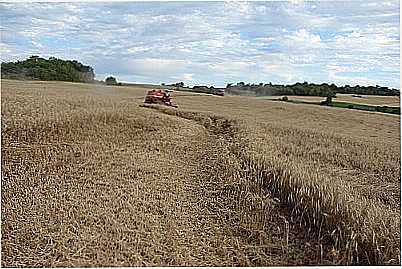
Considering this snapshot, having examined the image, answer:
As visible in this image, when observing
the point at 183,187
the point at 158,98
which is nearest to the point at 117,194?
the point at 183,187

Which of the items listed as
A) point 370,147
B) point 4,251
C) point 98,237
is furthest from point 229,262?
point 370,147

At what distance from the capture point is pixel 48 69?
3.20 m

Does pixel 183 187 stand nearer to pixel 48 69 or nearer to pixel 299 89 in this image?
pixel 299 89

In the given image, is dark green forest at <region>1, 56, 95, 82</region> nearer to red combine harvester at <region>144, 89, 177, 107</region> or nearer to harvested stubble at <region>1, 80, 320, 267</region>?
harvested stubble at <region>1, 80, 320, 267</region>

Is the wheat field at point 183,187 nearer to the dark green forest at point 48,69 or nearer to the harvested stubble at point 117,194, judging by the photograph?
the harvested stubble at point 117,194

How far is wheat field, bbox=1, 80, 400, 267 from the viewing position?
7.70 ft

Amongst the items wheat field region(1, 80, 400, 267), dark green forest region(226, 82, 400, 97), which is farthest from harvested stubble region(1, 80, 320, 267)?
dark green forest region(226, 82, 400, 97)

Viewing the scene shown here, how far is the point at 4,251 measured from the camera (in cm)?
239

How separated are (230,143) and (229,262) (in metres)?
1.79

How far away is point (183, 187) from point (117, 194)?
38 cm

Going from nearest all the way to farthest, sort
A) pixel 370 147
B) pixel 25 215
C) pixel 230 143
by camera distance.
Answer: pixel 25 215 → pixel 370 147 → pixel 230 143

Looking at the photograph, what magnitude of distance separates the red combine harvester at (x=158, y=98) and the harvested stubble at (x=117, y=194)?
0.78ft

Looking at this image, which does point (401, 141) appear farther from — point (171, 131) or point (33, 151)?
point (33, 151)

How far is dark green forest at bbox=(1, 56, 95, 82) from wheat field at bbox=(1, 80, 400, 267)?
12 cm
